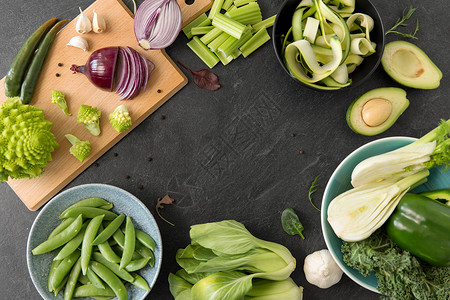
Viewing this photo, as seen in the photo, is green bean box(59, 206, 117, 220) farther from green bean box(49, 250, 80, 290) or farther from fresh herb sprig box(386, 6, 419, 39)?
fresh herb sprig box(386, 6, 419, 39)

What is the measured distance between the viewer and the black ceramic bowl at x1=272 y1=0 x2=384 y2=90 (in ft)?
5.24

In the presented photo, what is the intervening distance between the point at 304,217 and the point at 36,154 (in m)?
1.24

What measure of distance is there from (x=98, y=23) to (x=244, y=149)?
900 mm

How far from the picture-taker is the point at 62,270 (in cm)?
157

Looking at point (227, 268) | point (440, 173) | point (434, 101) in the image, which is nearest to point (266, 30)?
point (434, 101)

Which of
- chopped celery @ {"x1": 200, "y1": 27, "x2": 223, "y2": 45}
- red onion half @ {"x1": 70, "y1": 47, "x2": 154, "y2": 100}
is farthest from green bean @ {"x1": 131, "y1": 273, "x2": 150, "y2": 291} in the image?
chopped celery @ {"x1": 200, "y1": 27, "x2": 223, "y2": 45}

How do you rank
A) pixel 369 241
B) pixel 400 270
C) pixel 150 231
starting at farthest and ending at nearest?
1. pixel 150 231
2. pixel 369 241
3. pixel 400 270

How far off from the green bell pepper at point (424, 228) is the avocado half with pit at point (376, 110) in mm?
373

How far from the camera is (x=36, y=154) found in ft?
5.07

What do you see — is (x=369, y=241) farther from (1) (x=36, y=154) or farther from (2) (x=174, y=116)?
(1) (x=36, y=154)

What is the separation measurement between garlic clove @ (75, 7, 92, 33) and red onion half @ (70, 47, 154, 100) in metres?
0.12

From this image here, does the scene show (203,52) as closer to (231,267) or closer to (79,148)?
(79,148)

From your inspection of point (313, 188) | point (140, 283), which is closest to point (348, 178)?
point (313, 188)

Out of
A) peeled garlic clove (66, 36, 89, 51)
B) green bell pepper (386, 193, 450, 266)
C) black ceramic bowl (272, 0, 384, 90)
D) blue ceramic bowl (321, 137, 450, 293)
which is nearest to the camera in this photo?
green bell pepper (386, 193, 450, 266)
